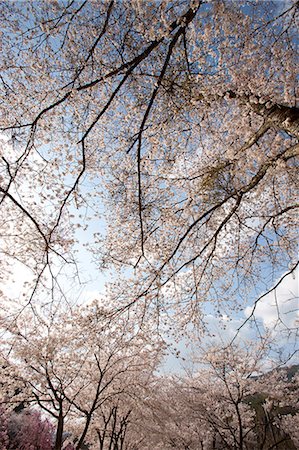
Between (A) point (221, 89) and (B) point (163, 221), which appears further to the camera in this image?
(B) point (163, 221)

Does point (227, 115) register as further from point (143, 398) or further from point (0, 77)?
point (143, 398)

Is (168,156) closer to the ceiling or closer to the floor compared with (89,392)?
closer to the ceiling

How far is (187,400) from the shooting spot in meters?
14.3

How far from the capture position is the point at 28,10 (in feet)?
11.9

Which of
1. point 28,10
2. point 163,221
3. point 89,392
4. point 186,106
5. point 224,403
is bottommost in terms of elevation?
point 224,403

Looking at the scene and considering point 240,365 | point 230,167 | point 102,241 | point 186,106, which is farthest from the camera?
point 240,365

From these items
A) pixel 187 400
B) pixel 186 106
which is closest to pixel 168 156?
pixel 186 106

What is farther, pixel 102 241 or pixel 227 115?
pixel 102 241

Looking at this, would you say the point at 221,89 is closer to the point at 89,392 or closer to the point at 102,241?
the point at 102,241

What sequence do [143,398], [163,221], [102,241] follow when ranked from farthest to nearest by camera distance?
1. [143,398]
2. [102,241]
3. [163,221]

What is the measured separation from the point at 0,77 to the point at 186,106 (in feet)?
9.02

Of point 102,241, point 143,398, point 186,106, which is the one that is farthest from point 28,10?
point 143,398

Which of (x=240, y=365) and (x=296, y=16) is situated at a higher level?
(x=296, y=16)

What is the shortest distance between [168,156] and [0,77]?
9.58ft
